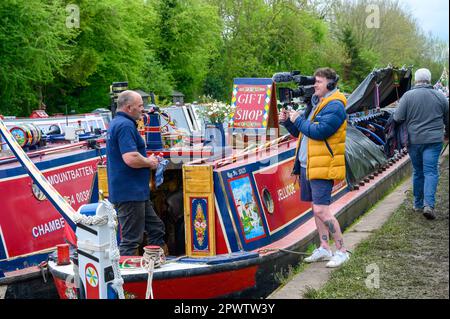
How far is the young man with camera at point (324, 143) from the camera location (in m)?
5.66

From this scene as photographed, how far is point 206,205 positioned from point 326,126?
126cm

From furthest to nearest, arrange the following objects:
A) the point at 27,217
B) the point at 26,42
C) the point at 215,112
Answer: the point at 26,42 → the point at 27,217 → the point at 215,112

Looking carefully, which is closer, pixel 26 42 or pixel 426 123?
pixel 426 123

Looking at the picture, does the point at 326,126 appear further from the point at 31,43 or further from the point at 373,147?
the point at 31,43

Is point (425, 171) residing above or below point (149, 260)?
above

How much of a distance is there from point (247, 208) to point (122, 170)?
1302 mm

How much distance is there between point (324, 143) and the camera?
570cm

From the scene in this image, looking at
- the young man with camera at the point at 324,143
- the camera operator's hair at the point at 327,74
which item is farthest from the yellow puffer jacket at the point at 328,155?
the camera operator's hair at the point at 327,74

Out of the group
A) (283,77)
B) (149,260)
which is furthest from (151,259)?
(283,77)

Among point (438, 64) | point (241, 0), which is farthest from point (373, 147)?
point (438, 64)

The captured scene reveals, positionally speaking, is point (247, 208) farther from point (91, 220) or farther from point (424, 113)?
point (424, 113)

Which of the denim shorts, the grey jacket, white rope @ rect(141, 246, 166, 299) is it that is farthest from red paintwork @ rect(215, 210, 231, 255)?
the grey jacket

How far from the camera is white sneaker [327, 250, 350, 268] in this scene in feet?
18.7

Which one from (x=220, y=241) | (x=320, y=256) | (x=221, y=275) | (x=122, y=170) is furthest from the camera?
(x=320, y=256)
